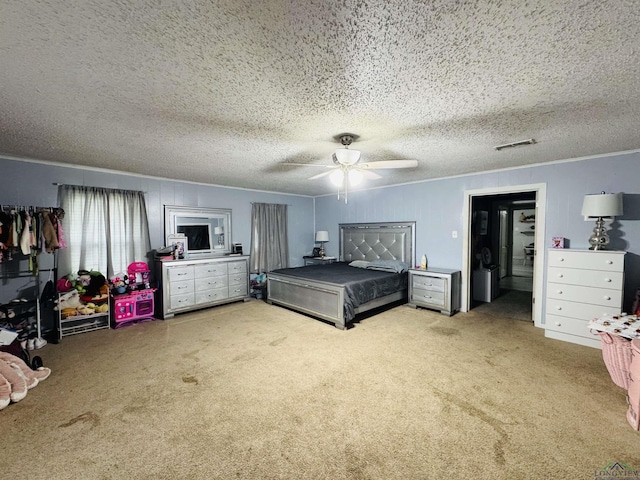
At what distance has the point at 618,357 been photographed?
2.32 m

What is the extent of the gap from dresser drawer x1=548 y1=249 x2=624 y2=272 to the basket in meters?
1.31

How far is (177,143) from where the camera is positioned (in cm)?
298

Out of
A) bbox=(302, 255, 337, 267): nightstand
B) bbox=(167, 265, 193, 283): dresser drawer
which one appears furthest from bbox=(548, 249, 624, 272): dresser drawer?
bbox=(167, 265, 193, 283): dresser drawer

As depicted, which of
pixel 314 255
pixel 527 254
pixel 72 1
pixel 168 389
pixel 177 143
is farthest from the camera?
pixel 527 254

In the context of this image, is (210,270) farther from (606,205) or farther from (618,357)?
(606,205)

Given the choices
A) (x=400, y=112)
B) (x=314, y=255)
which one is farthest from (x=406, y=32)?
(x=314, y=255)

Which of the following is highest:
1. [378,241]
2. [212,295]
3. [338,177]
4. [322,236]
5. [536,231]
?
[338,177]

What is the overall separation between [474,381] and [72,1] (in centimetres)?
367

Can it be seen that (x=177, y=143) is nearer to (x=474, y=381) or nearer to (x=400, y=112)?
(x=400, y=112)

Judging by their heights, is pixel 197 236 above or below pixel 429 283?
above

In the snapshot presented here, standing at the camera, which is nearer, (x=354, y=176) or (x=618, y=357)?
(x=618, y=357)

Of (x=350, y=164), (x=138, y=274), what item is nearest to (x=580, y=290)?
(x=350, y=164)

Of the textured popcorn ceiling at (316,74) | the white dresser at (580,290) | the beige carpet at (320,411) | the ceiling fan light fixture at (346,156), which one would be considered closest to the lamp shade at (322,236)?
the beige carpet at (320,411)

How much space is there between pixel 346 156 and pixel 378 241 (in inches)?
139
